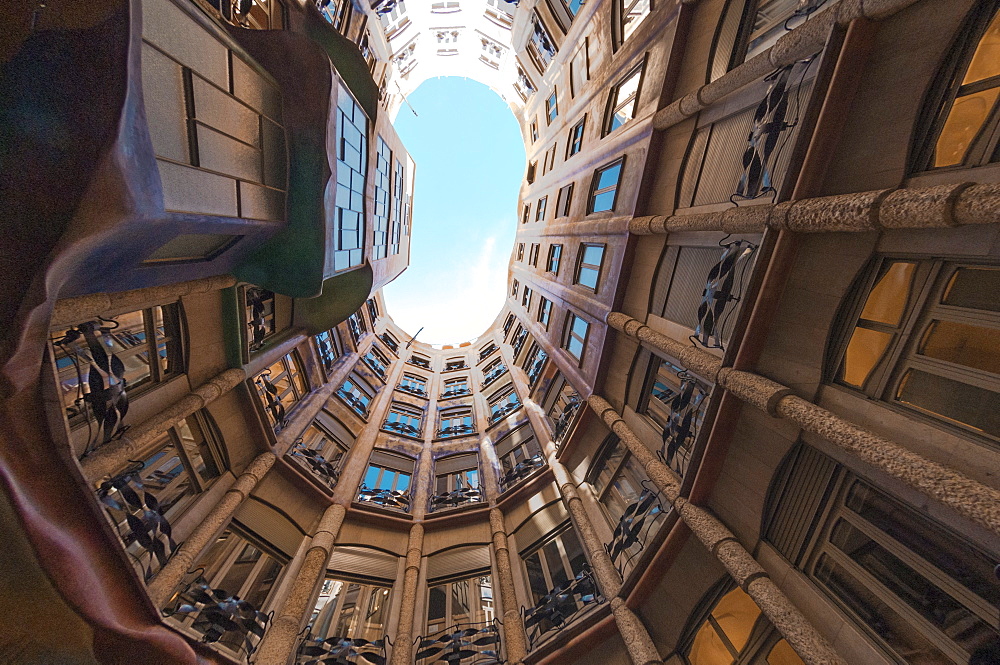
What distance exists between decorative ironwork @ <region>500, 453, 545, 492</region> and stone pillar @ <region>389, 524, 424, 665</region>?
143 inches

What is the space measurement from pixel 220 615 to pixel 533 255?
70.4 ft

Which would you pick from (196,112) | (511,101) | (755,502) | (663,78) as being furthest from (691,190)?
(511,101)

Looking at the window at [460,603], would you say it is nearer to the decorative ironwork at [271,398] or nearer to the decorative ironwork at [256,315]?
the decorative ironwork at [271,398]

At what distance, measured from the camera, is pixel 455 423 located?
23453 mm

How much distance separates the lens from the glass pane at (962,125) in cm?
466

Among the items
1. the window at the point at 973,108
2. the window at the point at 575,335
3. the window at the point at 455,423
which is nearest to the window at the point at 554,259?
the window at the point at 575,335

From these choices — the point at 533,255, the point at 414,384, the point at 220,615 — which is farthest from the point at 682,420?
the point at 414,384

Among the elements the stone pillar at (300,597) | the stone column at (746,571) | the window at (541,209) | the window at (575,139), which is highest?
the window at (575,139)

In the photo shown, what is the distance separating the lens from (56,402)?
443 cm

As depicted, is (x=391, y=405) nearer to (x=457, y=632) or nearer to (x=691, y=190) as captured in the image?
(x=457, y=632)

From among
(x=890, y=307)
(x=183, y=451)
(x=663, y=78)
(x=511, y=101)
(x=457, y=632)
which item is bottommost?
(x=457, y=632)

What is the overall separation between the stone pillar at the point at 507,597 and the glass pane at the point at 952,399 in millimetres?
9780

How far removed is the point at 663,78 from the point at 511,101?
25.6 metres

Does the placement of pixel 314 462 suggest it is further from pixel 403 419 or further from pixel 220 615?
pixel 403 419
